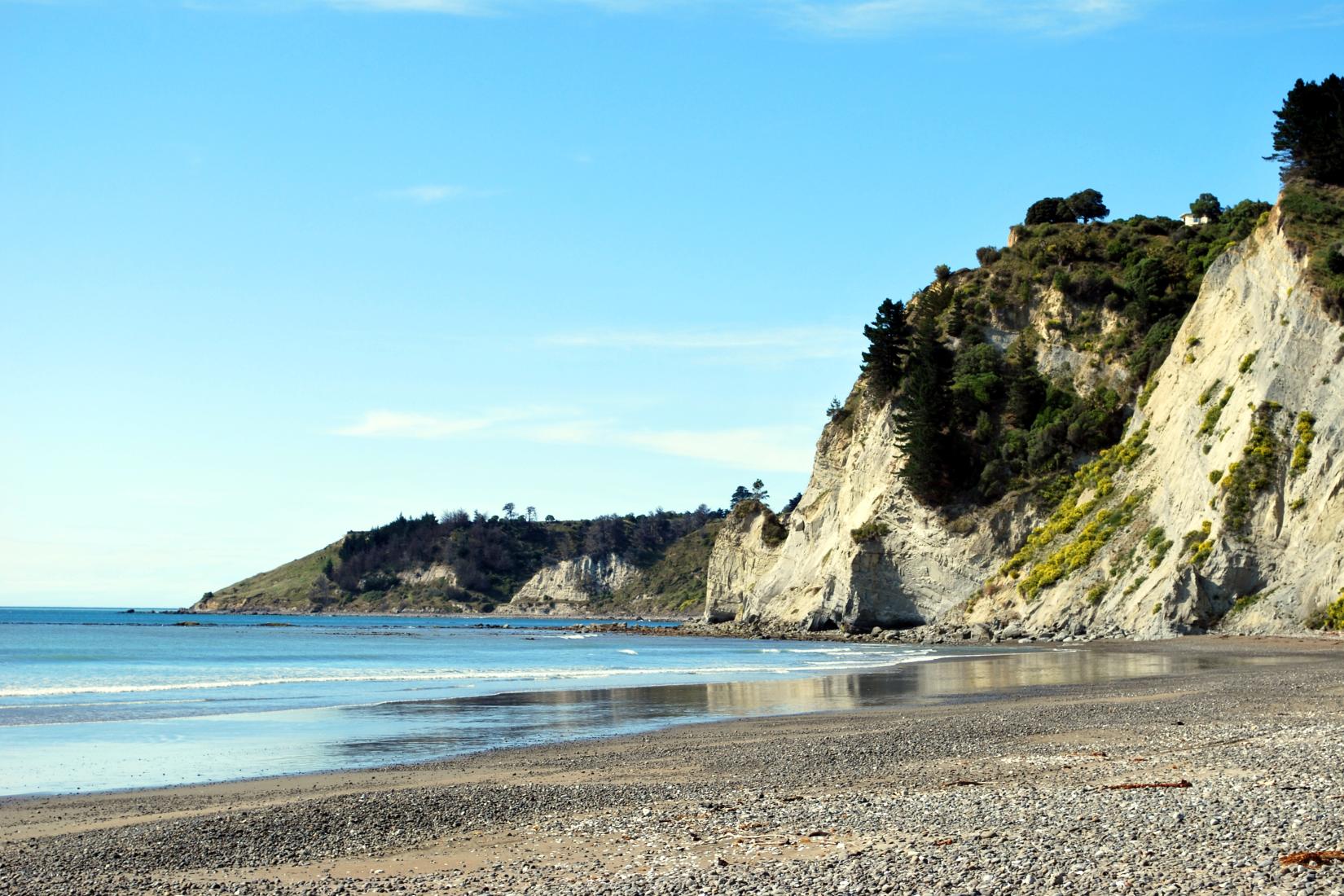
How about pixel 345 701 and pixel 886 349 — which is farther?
pixel 886 349

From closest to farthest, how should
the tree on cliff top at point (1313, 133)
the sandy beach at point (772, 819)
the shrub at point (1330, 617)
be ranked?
the sandy beach at point (772, 819) < the shrub at point (1330, 617) < the tree on cliff top at point (1313, 133)

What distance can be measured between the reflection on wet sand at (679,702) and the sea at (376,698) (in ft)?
0.27

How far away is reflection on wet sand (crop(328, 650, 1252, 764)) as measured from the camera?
20.4 meters

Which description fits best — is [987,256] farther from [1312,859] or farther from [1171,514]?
[1312,859]

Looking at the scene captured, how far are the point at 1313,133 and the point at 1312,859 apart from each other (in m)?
54.4

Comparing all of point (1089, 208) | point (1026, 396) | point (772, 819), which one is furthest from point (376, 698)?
point (1089, 208)

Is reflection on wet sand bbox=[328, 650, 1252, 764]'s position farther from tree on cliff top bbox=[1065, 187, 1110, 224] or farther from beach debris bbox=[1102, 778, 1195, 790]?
tree on cliff top bbox=[1065, 187, 1110, 224]

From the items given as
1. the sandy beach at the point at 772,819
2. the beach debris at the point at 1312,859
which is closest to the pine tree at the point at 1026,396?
the sandy beach at the point at 772,819

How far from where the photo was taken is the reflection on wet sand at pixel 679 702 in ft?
66.8

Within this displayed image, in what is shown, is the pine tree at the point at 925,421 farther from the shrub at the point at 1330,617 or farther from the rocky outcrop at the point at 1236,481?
the shrub at the point at 1330,617

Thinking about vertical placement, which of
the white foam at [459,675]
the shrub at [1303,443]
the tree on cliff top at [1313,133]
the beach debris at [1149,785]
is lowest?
the white foam at [459,675]

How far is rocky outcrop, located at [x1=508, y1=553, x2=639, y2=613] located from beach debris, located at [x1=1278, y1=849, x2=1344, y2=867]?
16968 cm

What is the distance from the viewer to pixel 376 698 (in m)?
30.3

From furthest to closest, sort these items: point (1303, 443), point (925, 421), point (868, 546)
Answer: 1. point (868, 546)
2. point (925, 421)
3. point (1303, 443)
